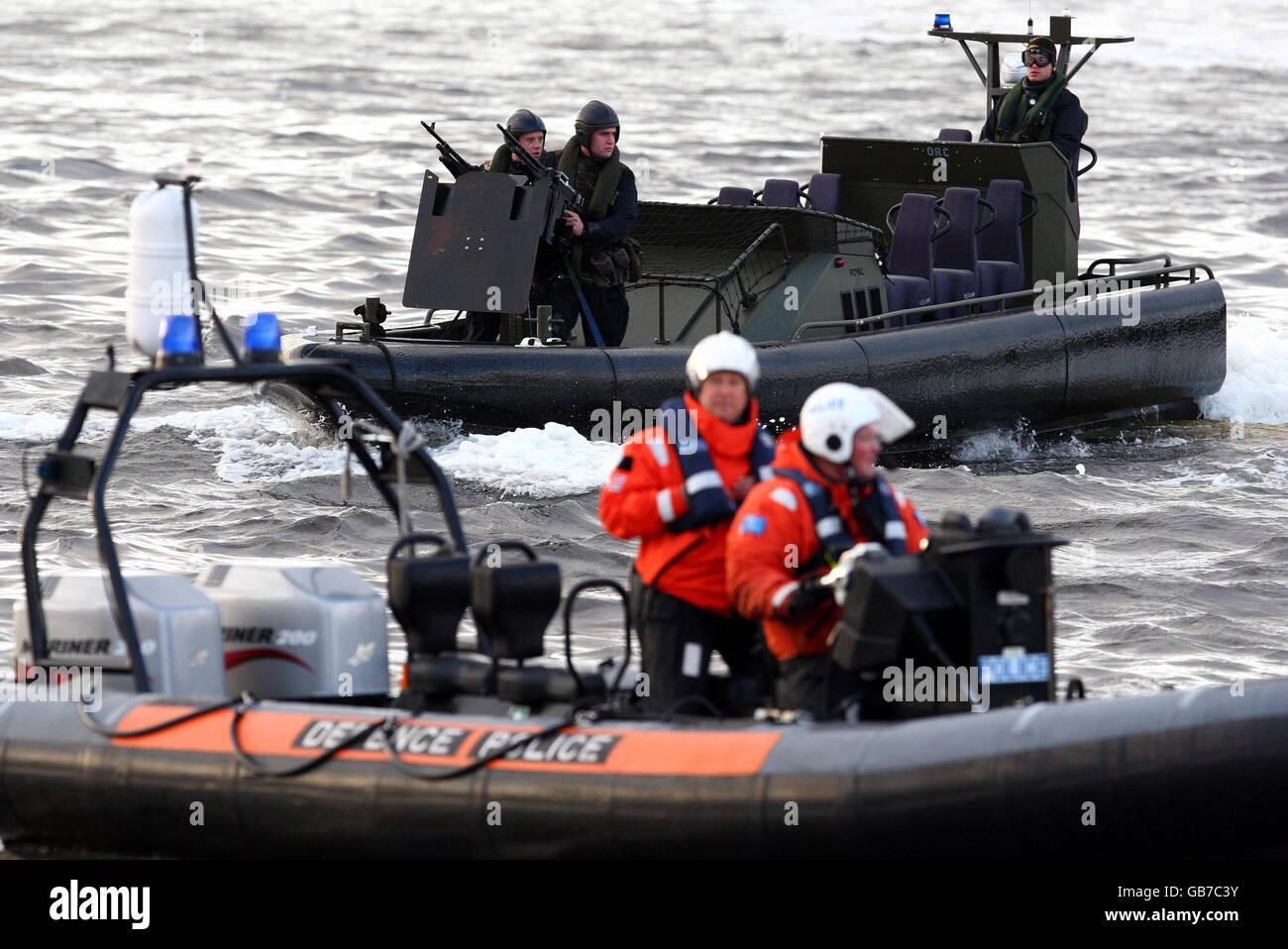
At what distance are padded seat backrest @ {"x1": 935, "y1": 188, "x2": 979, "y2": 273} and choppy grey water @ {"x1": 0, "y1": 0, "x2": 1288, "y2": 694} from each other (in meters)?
1.01

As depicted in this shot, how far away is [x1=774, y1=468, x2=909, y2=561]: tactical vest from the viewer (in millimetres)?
5422

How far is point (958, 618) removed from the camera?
205 inches

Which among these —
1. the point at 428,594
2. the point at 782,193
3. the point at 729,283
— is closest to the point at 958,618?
the point at 428,594

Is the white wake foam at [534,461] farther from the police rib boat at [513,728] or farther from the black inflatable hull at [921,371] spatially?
the police rib boat at [513,728]

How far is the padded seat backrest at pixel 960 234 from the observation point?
11602mm

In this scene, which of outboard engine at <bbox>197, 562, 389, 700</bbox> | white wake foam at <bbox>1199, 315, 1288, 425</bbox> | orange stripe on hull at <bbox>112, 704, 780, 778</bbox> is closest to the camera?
orange stripe on hull at <bbox>112, 704, 780, 778</bbox>

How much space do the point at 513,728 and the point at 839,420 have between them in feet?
3.54

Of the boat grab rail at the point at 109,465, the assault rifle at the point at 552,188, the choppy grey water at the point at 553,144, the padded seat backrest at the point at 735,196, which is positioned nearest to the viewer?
the boat grab rail at the point at 109,465

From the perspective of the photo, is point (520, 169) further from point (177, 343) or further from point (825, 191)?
point (177, 343)

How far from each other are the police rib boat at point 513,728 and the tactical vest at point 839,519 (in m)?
0.22
